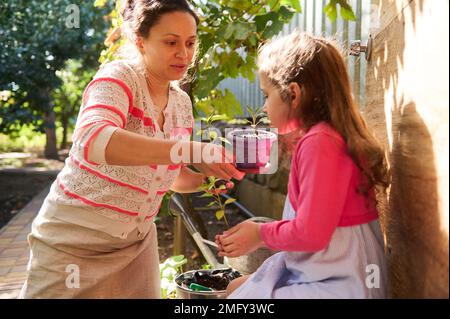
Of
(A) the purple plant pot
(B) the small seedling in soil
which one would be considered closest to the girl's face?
(A) the purple plant pot

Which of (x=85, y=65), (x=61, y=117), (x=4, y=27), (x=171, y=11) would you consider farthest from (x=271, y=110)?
(x=61, y=117)

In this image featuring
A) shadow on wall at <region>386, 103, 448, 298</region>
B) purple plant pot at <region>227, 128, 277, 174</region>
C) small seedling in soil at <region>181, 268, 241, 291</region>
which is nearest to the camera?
shadow on wall at <region>386, 103, 448, 298</region>

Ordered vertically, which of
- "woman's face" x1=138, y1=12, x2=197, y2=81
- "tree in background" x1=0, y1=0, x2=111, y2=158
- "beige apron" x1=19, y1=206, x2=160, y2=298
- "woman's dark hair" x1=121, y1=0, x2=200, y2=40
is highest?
"tree in background" x1=0, y1=0, x2=111, y2=158

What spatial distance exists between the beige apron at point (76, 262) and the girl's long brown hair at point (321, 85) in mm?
845

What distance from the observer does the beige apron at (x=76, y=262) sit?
1731 mm

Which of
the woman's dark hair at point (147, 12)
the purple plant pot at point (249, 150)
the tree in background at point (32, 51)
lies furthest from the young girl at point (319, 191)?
the tree in background at point (32, 51)

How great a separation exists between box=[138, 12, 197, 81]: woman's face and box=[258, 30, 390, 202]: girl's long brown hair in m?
0.44

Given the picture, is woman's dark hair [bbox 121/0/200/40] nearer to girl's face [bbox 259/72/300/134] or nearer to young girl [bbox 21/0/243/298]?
young girl [bbox 21/0/243/298]

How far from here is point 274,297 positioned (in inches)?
53.4

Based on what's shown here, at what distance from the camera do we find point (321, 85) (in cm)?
148

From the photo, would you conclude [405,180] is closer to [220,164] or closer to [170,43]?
[220,164]

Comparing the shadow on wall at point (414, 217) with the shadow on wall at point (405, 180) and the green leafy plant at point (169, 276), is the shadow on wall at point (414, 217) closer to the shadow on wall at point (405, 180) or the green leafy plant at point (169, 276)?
the shadow on wall at point (405, 180)

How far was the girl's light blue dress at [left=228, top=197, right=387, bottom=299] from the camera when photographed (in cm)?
133

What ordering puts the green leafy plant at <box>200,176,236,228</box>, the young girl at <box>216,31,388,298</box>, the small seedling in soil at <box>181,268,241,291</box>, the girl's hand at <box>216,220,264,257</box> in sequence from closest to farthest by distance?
the young girl at <box>216,31,388,298</box>, the girl's hand at <box>216,220,264,257</box>, the small seedling in soil at <box>181,268,241,291</box>, the green leafy plant at <box>200,176,236,228</box>
